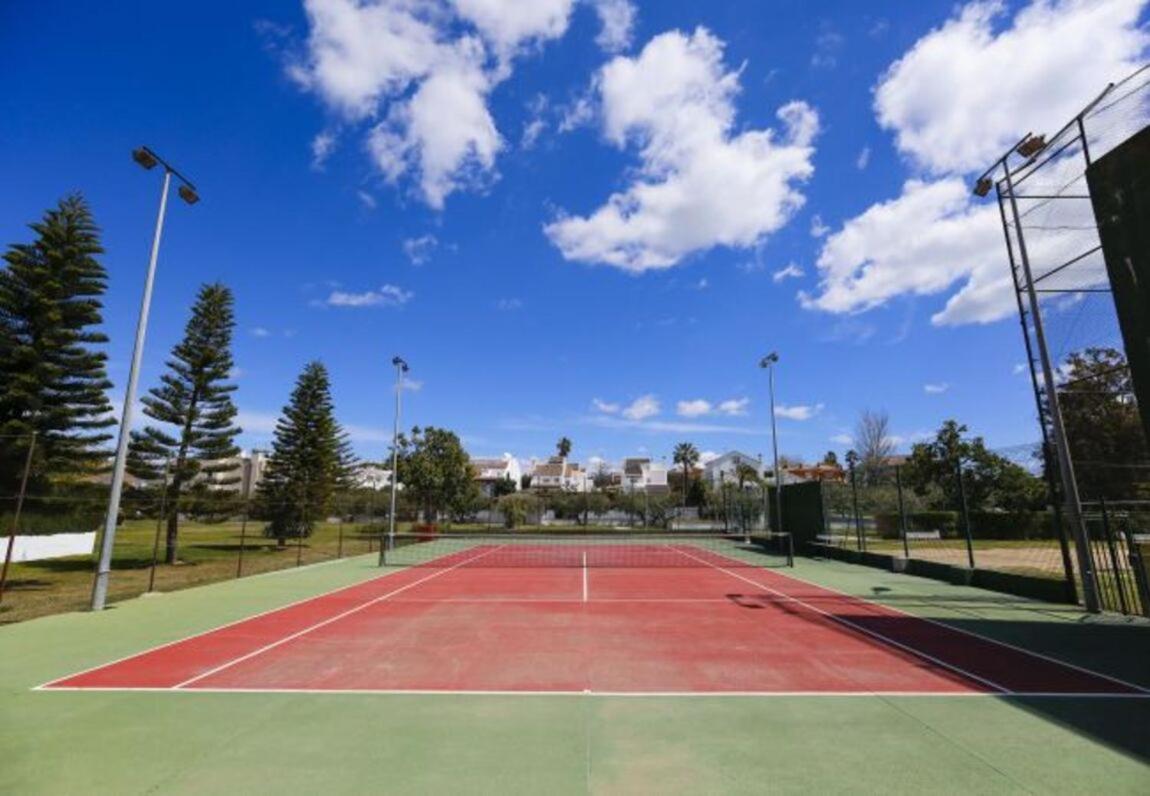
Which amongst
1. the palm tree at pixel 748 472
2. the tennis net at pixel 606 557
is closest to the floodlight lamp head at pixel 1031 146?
the tennis net at pixel 606 557

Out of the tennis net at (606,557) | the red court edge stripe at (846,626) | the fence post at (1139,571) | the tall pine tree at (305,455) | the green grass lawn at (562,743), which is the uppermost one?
the tall pine tree at (305,455)

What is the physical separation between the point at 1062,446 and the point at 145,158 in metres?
20.0

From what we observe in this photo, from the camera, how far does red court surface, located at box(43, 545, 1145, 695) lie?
7.06 m

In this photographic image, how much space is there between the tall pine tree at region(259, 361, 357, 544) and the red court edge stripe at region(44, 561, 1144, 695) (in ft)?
82.6

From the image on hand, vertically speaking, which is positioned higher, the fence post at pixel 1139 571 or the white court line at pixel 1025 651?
the fence post at pixel 1139 571

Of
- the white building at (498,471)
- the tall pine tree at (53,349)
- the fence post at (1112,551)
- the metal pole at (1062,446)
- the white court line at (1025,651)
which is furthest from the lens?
the white building at (498,471)

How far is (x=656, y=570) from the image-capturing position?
20.2 m

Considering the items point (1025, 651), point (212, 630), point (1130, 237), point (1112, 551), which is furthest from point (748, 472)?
point (212, 630)

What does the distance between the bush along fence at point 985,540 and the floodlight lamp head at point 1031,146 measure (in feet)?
22.8

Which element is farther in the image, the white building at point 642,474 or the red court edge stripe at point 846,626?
the white building at point 642,474

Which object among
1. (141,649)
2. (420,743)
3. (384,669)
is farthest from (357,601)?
(420,743)

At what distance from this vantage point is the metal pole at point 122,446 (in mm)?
12422

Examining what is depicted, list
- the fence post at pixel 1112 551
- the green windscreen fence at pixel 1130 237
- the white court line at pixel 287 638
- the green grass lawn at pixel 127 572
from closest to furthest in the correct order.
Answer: the white court line at pixel 287 638 < the green windscreen fence at pixel 1130 237 < the fence post at pixel 1112 551 < the green grass lawn at pixel 127 572

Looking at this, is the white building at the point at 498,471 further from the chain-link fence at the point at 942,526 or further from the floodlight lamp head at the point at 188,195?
the floodlight lamp head at the point at 188,195
